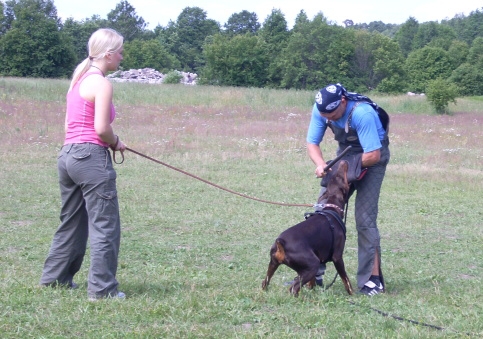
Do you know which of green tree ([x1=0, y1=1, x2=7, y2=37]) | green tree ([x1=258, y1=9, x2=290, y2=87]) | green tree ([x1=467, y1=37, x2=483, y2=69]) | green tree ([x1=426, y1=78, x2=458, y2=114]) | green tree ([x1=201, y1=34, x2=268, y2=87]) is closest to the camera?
green tree ([x1=426, y1=78, x2=458, y2=114])

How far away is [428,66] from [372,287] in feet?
203

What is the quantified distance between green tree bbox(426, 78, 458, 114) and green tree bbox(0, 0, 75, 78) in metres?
38.0

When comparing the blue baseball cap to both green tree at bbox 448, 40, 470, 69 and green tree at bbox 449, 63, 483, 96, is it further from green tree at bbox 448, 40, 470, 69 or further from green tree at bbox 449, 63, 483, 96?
green tree at bbox 448, 40, 470, 69

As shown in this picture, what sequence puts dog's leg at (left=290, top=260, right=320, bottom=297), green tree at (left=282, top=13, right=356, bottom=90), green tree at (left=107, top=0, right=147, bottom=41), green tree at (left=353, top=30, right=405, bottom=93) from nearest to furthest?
1. dog's leg at (left=290, top=260, right=320, bottom=297)
2. green tree at (left=282, top=13, right=356, bottom=90)
3. green tree at (left=353, top=30, right=405, bottom=93)
4. green tree at (left=107, top=0, right=147, bottom=41)

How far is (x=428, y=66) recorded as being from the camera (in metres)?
63.5

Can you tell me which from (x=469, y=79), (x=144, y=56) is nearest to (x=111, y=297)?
(x=469, y=79)

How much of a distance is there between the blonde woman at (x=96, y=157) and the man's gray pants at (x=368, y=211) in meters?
1.90

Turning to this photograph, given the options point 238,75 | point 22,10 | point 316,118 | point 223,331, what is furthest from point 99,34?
point 22,10

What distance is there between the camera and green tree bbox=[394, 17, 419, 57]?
86625mm

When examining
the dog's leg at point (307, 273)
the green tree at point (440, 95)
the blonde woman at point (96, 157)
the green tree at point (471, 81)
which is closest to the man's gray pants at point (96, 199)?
the blonde woman at point (96, 157)

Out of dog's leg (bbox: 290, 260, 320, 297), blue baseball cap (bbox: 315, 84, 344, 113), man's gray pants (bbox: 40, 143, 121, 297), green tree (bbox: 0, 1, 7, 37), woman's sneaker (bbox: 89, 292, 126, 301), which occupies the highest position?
green tree (bbox: 0, 1, 7, 37)

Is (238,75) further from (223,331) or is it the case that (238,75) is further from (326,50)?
(223,331)

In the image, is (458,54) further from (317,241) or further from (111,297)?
(111,297)

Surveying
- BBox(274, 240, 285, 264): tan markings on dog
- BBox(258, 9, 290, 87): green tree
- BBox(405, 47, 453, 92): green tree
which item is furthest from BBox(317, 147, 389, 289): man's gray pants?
Answer: BBox(405, 47, 453, 92): green tree
